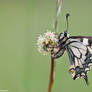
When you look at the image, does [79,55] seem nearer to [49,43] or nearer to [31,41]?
[49,43]

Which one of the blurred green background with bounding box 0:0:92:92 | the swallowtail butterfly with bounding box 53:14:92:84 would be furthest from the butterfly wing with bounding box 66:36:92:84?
the blurred green background with bounding box 0:0:92:92

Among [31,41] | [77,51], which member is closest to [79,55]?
[77,51]

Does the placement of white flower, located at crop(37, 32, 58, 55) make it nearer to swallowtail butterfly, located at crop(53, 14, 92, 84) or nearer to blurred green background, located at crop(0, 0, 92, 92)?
swallowtail butterfly, located at crop(53, 14, 92, 84)

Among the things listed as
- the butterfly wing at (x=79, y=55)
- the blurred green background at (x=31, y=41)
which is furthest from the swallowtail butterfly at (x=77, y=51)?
the blurred green background at (x=31, y=41)

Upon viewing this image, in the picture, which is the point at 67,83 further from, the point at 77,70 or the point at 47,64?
the point at 77,70

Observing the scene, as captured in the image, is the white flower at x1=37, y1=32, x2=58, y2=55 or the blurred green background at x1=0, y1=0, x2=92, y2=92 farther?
the blurred green background at x1=0, y1=0, x2=92, y2=92
